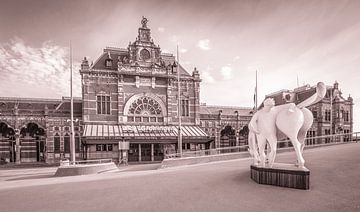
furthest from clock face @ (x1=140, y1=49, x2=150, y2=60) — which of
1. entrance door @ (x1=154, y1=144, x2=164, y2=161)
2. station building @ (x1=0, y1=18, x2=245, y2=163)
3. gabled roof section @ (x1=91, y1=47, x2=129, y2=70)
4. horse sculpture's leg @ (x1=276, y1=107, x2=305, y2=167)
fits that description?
horse sculpture's leg @ (x1=276, y1=107, x2=305, y2=167)

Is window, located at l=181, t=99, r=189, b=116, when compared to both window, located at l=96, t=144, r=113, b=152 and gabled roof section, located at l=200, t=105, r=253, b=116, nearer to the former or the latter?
gabled roof section, located at l=200, t=105, r=253, b=116

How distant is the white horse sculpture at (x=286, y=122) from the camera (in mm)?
6738

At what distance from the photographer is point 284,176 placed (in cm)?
673

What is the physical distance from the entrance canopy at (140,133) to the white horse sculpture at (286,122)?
2027 centimetres

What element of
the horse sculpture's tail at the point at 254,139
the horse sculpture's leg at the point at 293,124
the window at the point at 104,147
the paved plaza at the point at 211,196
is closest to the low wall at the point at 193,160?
the paved plaza at the point at 211,196

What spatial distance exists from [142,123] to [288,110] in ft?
79.4

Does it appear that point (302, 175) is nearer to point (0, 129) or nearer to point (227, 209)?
point (227, 209)

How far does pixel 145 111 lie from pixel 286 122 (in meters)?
24.3

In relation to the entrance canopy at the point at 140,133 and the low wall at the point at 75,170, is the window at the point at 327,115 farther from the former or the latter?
the low wall at the point at 75,170

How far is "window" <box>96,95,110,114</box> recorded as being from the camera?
92.9ft

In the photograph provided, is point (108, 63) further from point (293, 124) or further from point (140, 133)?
point (293, 124)

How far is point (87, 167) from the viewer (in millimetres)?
15898

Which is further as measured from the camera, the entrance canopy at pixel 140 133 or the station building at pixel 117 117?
the station building at pixel 117 117

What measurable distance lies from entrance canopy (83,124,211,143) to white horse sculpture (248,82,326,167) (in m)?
20.3
